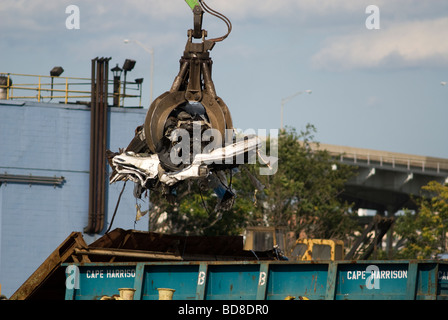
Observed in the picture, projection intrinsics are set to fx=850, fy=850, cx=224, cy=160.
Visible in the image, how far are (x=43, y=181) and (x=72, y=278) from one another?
19.8 metres

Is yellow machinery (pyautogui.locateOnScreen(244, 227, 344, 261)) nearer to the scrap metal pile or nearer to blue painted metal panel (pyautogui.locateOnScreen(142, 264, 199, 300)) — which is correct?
the scrap metal pile

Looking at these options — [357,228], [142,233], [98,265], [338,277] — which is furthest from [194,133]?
[357,228]

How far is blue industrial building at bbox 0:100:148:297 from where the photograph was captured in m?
33.3

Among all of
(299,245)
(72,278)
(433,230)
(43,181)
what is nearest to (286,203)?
(433,230)

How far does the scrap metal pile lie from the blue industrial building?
16502mm

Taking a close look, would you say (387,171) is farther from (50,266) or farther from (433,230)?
(50,266)

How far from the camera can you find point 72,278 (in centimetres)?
1469

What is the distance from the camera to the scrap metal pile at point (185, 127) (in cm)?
1669

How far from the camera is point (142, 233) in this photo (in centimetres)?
1578

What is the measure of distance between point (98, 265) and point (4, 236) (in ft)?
65.0

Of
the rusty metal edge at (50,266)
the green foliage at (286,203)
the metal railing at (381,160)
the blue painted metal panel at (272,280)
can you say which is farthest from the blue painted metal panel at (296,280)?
the metal railing at (381,160)

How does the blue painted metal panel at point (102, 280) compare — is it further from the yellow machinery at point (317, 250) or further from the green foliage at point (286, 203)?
the green foliage at point (286, 203)

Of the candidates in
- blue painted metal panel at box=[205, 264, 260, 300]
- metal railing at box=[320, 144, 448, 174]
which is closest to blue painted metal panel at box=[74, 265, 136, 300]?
blue painted metal panel at box=[205, 264, 260, 300]
